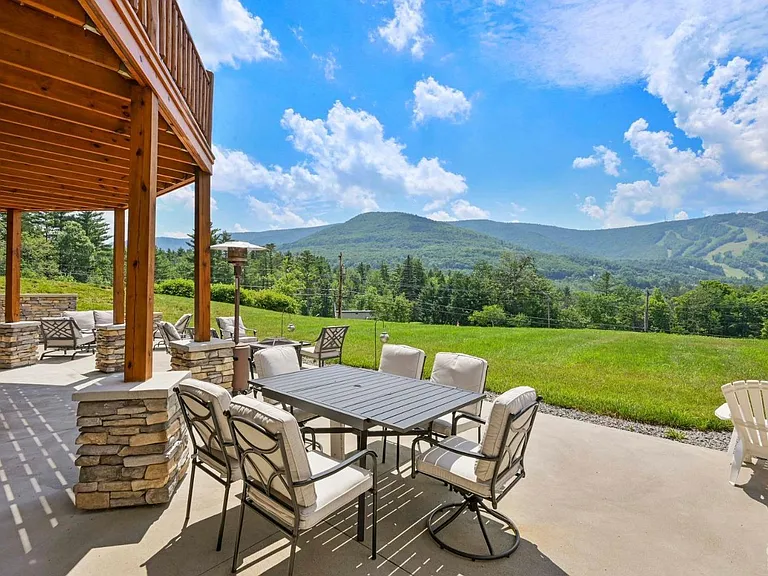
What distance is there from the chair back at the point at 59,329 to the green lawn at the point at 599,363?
5157 millimetres

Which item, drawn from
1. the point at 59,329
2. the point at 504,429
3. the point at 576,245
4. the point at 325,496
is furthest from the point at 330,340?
the point at 576,245

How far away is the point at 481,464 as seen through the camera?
2273 millimetres

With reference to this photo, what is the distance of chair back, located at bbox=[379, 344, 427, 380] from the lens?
4125 millimetres

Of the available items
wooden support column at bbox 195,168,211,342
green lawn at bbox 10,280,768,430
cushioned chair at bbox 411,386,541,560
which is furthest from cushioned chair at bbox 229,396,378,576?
green lawn at bbox 10,280,768,430

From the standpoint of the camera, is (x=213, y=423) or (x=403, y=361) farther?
(x=403, y=361)

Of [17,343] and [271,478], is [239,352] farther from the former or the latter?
[17,343]

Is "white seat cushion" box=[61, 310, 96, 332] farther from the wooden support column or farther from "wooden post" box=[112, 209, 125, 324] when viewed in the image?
the wooden support column

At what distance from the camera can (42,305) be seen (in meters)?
9.77

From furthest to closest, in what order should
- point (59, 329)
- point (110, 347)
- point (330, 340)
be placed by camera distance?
point (59, 329)
point (330, 340)
point (110, 347)

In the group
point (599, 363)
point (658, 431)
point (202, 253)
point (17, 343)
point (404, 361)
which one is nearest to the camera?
point (404, 361)

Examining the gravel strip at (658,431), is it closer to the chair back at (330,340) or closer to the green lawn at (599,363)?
the green lawn at (599,363)

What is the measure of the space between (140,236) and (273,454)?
1895 mm

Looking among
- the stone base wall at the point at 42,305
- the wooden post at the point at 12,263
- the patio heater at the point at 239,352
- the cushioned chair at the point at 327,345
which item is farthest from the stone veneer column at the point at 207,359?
the stone base wall at the point at 42,305

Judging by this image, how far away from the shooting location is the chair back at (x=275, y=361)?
3760 mm
